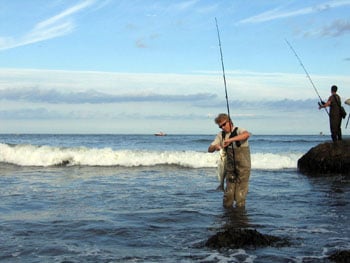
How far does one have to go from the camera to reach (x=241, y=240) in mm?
6613

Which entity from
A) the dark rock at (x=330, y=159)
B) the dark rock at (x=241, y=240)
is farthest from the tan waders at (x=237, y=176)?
the dark rock at (x=330, y=159)

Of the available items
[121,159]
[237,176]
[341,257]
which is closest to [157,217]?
[237,176]

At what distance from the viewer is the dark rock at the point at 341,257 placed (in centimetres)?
559

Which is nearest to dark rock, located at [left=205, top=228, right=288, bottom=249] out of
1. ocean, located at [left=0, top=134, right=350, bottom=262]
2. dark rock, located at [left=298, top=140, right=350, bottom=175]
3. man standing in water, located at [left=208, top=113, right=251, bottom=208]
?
ocean, located at [left=0, top=134, right=350, bottom=262]

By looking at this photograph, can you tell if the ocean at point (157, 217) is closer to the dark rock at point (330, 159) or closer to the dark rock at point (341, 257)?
the dark rock at point (341, 257)

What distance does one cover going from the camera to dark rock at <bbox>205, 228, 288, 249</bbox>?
6.52 meters

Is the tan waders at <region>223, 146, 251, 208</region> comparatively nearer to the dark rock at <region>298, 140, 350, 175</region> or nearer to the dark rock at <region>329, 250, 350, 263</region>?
the dark rock at <region>329, 250, 350, 263</region>

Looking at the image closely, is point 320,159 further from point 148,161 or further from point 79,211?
point 79,211

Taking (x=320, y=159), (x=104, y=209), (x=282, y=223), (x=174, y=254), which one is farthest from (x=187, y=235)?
(x=320, y=159)

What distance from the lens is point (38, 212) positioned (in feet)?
30.4

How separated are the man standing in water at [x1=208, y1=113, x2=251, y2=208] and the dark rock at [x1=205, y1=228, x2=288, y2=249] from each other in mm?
1821

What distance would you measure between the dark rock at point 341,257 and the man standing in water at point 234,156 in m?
2.79

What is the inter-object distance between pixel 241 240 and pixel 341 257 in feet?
4.76

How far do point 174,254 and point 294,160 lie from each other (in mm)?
18419
